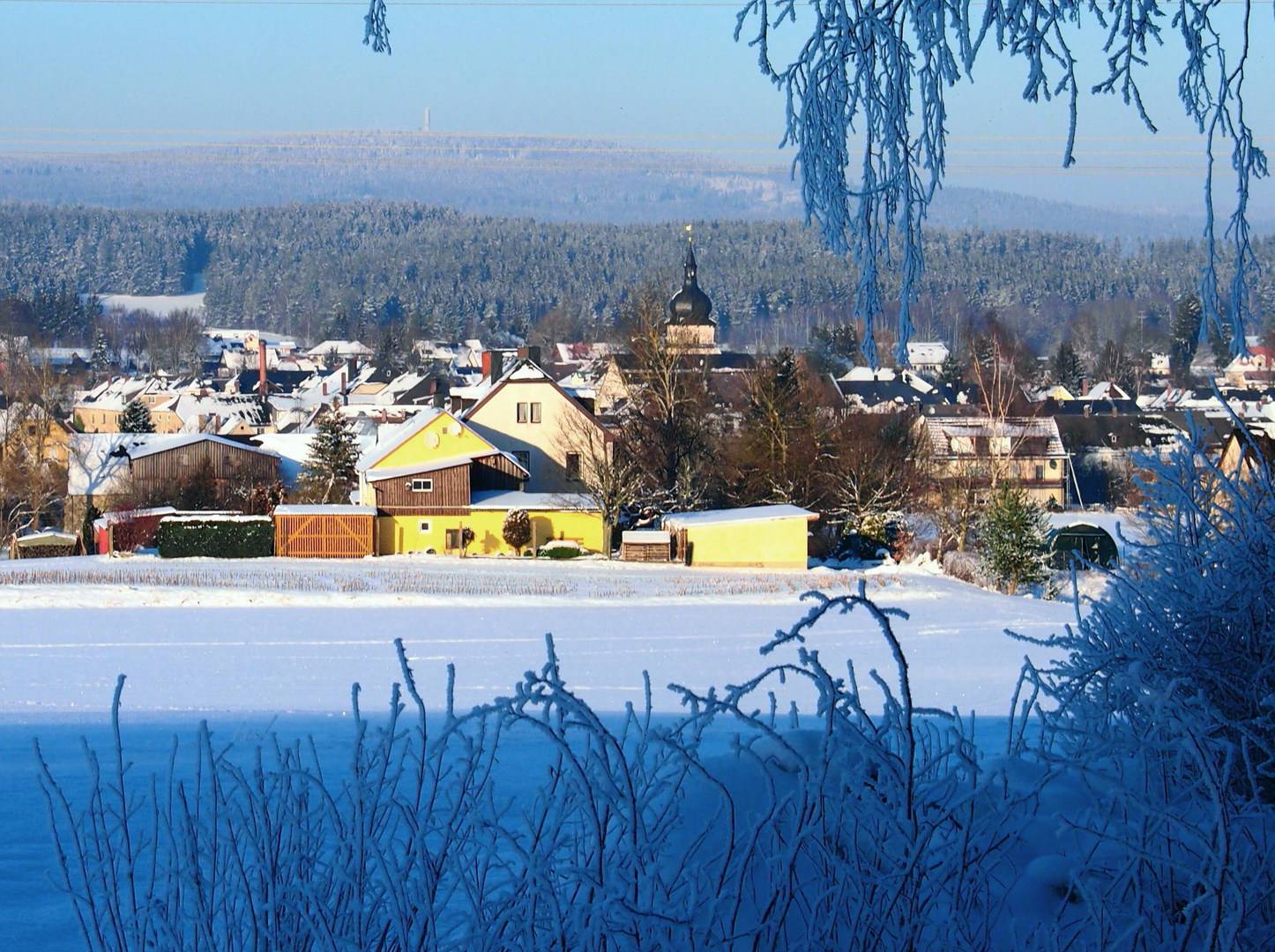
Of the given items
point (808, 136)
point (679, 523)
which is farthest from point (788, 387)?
point (808, 136)

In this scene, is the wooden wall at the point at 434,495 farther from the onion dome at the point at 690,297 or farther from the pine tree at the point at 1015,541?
the onion dome at the point at 690,297

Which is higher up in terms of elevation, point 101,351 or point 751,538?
point 101,351

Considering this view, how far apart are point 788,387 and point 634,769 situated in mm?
33546

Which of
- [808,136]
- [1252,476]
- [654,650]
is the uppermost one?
[808,136]

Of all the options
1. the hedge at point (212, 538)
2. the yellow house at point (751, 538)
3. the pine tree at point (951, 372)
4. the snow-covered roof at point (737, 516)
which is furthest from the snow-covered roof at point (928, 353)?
the hedge at point (212, 538)

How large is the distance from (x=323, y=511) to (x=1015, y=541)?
17764mm

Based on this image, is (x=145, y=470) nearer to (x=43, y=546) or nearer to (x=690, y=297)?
(x=43, y=546)

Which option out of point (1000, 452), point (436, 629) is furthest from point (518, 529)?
point (436, 629)

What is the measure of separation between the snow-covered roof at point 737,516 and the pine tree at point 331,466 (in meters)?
12.5

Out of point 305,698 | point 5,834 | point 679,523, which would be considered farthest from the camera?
point 679,523

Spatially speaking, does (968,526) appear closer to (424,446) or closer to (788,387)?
(788,387)

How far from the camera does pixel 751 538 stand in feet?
108

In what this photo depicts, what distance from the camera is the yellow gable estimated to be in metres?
37.4

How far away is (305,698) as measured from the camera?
14.6m
